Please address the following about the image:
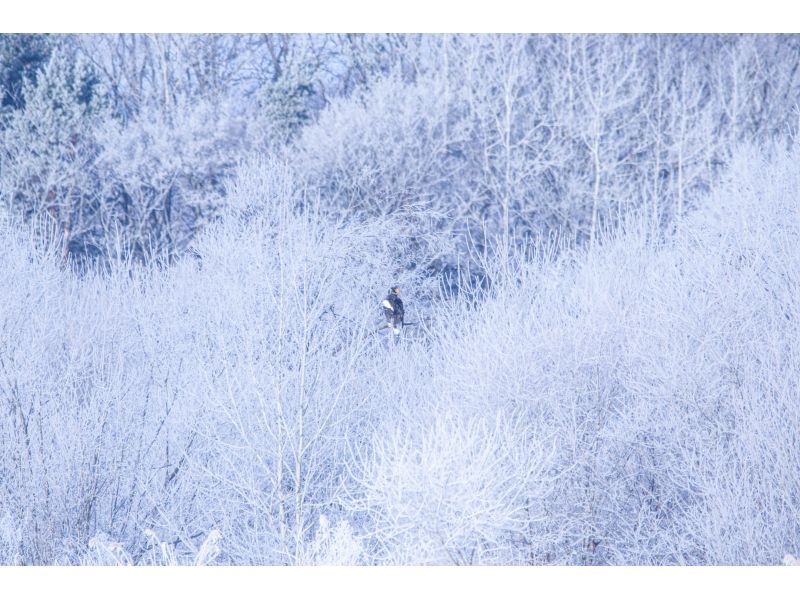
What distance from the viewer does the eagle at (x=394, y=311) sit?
7.55 metres

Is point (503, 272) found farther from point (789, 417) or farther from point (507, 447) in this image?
point (789, 417)

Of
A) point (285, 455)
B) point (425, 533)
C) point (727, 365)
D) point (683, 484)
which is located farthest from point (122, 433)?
point (727, 365)

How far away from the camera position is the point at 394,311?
756 centimetres

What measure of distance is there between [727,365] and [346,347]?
319cm

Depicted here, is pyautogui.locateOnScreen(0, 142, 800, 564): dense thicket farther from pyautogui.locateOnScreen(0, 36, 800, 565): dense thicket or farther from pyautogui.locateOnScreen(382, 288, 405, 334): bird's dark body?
pyautogui.locateOnScreen(382, 288, 405, 334): bird's dark body

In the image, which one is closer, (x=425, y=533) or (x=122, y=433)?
(x=425, y=533)

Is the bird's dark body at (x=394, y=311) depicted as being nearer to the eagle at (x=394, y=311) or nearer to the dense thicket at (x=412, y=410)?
the eagle at (x=394, y=311)

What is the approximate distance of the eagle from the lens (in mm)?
7547

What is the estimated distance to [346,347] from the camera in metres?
7.00
